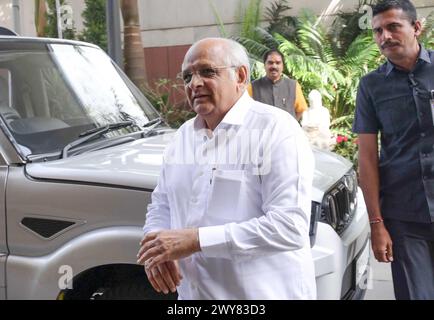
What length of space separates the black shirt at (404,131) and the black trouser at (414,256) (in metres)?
0.05

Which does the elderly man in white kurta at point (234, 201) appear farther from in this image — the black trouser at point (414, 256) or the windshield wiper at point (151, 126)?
the windshield wiper at point (151, 126)

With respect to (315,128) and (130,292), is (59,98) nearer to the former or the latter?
(130,292)

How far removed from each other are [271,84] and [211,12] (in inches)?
257

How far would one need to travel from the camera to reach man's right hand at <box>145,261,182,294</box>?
1929 millimetres

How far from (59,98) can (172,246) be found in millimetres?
1968

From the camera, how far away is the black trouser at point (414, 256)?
2.61 metres

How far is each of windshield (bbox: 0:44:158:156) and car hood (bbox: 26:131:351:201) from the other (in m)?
0.21

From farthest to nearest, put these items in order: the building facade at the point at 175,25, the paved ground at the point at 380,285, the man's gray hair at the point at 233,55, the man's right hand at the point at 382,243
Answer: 1. the building facade at the point at 175,25
2. the paved ground at the point at 380,285
3. the man's right hand at the point at 382,243
4. the man's gray hair at the point at 233,55

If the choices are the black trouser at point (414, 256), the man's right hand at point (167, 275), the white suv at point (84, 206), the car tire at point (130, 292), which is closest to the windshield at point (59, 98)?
the white suv at point (84, 206)

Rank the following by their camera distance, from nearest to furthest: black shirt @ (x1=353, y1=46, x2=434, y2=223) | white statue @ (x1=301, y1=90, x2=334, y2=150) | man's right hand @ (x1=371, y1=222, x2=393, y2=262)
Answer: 1. black shirt @ (x1=353, y1=46, x2=434, y2=223)
2. man's right hand @ (x1=371, y1=222, x2=393, y2=262)
3. white statue @ (x1=301, y1=90, x2=334, y2=150)

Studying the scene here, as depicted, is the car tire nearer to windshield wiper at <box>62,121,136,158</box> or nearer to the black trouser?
windshield wiper at <box>62,121,136,158</box>

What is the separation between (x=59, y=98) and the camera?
3494mm

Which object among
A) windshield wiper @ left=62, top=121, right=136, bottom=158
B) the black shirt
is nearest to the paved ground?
the black shirt

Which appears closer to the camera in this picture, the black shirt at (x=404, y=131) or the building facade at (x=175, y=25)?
the black shirt at (x=404, y=131)
